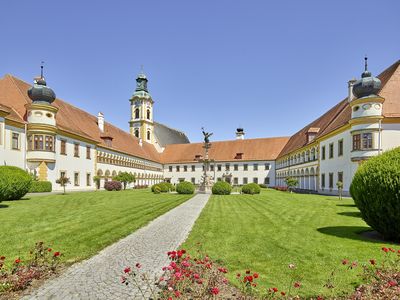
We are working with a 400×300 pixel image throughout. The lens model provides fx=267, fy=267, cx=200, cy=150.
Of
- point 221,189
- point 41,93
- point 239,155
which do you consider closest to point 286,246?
point 221,189

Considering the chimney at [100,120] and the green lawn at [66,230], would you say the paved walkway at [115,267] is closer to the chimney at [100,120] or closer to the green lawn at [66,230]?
the green lawn at [66,230]

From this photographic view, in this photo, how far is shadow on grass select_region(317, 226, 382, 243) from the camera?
28.9 ft

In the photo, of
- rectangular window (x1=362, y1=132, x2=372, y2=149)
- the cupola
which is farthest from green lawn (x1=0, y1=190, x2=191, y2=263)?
rectangular window (x1=362, y1=132, x2=372, y2=149)

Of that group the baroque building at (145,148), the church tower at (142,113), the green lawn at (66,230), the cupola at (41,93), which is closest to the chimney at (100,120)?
the baroque building at (145,148)

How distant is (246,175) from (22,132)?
43.7 meters

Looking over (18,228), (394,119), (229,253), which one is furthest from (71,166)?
(394,119)

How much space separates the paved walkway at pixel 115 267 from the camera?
4.77 meters

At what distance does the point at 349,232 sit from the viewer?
972 centimetres

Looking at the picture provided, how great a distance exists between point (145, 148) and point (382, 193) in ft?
185

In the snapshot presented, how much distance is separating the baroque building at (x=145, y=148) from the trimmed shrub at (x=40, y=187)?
0.95 m

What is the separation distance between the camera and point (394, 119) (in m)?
26.3

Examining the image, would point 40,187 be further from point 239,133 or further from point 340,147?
point 239,133

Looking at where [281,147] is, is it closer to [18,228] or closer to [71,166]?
[71,166]

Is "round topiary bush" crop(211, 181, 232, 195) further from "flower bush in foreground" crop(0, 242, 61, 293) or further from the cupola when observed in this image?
"flower bush in foreground" crop(0, 242, 61, 293)
